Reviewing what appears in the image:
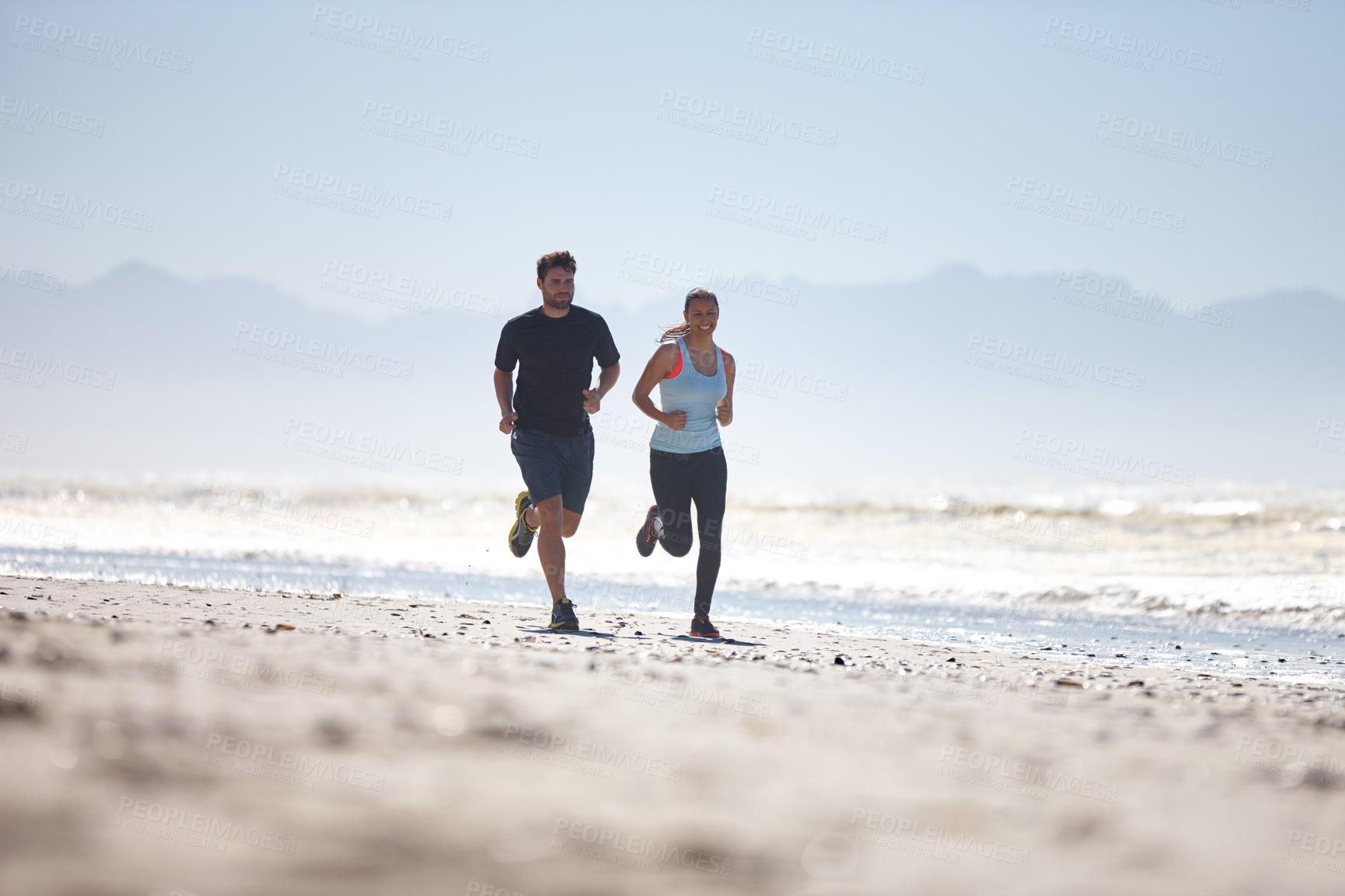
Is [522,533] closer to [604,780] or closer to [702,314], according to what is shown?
[702,314]

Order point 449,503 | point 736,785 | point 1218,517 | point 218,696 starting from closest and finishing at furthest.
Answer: point 736,785 → point 218,696 → point 1218,517 → point 449,503

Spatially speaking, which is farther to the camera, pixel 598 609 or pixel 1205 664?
pixel 598 609

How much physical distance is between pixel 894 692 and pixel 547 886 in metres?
2.46

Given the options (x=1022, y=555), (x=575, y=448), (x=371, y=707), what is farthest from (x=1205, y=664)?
(x=1022, y=555)

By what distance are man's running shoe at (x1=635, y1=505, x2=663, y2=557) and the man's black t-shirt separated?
0.80 meters

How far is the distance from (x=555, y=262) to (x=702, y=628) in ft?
8.49

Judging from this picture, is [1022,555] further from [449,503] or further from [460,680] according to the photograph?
[449,503]

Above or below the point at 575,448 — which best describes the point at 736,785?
below

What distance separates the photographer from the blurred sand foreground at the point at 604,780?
1.89m

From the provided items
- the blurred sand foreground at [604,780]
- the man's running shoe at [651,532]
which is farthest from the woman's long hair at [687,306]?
the blurred sand foreground at [604,780]

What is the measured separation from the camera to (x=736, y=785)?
2504mm

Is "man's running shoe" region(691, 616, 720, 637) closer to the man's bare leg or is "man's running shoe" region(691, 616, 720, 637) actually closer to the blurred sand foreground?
the man's bare leg

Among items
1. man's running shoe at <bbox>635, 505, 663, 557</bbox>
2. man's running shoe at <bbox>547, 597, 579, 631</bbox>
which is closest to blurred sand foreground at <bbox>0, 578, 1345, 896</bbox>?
man's running shoe at <bbox>547, 597, 579, 631</bbox>

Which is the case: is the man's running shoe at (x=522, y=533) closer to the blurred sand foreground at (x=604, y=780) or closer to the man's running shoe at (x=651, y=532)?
the man's running shoe at (x=651, y=532)
